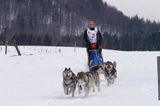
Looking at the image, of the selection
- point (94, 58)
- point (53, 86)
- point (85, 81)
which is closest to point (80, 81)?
point (85, 81)

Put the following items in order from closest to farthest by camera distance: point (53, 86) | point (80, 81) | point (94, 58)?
point (80, 81) → point (94, 58) → point (53, 86)

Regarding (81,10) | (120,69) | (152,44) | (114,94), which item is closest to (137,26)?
(81,10)

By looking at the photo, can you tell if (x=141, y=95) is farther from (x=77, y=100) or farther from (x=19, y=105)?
(x=19, y=105)

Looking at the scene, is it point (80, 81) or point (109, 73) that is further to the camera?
point (109, 73)

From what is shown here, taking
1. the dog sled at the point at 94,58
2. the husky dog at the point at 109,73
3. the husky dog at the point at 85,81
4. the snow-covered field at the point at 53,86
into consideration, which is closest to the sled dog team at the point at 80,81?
the husky dog at the point at 85,81

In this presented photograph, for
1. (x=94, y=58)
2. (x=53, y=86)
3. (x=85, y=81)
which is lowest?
(x=53, y=86)

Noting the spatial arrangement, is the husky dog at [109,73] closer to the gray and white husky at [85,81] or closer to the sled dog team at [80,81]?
the sled dog team at [80,81]

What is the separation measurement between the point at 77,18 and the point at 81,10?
7.48 metres

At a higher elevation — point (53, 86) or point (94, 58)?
point (94, 58)

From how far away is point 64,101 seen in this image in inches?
520

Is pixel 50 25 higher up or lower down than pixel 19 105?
higher up

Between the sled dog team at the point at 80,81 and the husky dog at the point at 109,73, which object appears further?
the husky dog at the point at 109,73

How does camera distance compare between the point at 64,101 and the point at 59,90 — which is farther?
the point at 59,90

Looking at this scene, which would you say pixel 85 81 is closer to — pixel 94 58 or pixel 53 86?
pixel 94 58
